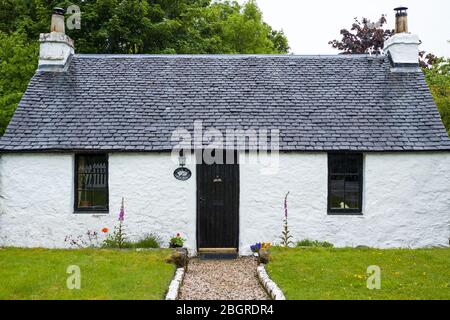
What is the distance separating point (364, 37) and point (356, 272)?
73.2ft

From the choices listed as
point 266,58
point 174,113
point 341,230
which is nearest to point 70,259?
point 174,113

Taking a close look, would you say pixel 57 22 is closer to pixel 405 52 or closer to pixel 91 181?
pixel 91 181

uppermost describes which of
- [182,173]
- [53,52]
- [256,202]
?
[53,52]

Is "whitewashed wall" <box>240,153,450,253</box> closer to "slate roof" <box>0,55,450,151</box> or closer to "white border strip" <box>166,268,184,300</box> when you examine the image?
"slate roof" <box>0,55,450,151</box>

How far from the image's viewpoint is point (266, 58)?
16.6 metres

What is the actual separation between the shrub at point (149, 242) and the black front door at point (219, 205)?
3.78 ft

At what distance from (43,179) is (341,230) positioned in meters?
8.34

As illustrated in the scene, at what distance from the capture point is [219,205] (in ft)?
43.9

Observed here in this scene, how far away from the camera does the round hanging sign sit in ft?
43.1

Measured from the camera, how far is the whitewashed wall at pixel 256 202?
13.1m

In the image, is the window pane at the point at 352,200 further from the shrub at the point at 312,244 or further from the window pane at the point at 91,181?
the window pane at the point at 91,181

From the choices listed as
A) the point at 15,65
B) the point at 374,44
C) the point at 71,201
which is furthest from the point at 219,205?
the point at 374,44

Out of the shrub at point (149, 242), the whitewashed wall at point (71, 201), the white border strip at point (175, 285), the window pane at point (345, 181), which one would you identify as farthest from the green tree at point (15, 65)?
the window pane at point (345, 181)
